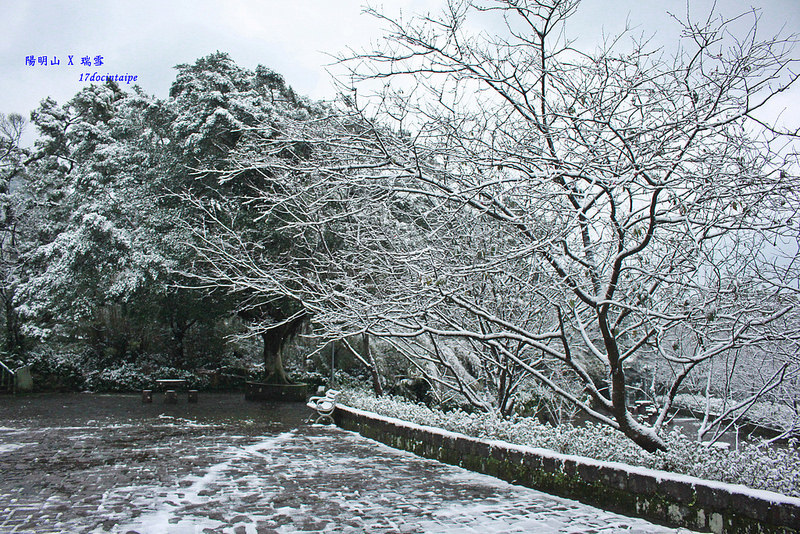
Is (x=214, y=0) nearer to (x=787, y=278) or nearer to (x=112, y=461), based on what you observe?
(x=112, y=461)

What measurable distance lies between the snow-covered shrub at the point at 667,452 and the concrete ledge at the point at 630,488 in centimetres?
19

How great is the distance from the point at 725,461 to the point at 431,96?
4.66m

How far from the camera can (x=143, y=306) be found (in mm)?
24562

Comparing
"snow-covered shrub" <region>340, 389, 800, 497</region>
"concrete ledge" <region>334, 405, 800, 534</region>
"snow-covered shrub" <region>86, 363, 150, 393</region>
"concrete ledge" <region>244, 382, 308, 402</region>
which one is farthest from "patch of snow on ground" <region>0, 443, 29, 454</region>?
"snow-covered shrub" <region>86, 363, 150, 393</region>

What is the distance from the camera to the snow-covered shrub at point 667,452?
4648 millimetres

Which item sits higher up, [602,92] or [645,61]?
[645,61]

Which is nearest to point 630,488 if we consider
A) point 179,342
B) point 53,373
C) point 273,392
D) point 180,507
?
point 180,507

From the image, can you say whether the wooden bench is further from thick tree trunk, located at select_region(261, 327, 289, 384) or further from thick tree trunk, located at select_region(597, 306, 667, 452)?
thick tree trunk, located at select_region(261, 327, 289, 384)

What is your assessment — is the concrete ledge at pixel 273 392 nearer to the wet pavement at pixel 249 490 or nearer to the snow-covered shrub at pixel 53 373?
the snow-covered shrub at pixel 53 373

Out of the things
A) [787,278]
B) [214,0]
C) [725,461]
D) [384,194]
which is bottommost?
[725,461]

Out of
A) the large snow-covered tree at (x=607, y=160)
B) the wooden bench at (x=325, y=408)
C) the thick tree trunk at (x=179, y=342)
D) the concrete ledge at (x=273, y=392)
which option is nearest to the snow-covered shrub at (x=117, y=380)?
the thick tree trunk at (x=179, y=342)

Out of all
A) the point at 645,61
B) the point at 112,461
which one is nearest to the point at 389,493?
the point at 112,461

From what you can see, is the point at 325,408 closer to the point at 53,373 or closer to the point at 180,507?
the point at 180,507

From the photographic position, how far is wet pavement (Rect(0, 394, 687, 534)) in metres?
5.17
